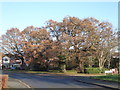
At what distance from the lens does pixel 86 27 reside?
41125mm

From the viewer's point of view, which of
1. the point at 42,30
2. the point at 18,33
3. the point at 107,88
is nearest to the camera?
the point at 107,88

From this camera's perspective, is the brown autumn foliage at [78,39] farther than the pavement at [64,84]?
Yes

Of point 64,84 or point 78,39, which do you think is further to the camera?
point 78,39

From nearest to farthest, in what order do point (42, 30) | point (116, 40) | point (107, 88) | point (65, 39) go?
point (107, 88)
point (65, 39)
point (116, 40)
point (42, 30)

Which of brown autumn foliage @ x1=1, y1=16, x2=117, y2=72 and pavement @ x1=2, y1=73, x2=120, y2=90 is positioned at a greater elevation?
brown autumn foliage @ x1=1, y1=16, x2=117, y2=72

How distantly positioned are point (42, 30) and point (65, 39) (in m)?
11.9

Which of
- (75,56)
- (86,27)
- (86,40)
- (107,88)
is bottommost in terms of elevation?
(107,88)

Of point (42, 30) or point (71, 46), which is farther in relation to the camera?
point (42, 30)

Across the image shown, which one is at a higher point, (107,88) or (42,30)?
(42,30)

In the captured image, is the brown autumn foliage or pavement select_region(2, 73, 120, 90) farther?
the brown autumn foliage

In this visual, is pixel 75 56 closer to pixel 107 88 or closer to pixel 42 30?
pixel 42 30

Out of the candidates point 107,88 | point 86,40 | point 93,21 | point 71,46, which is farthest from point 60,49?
point 107,88

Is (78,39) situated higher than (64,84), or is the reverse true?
(78,39)

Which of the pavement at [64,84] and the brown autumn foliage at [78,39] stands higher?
the brown autumn foliage at [78,39]
